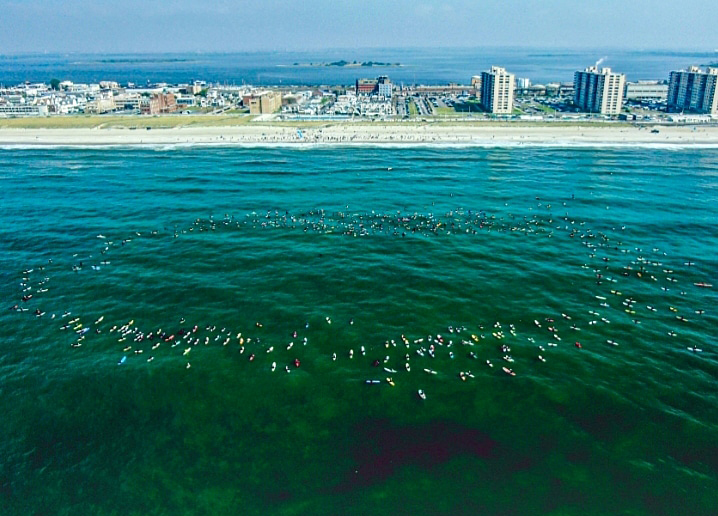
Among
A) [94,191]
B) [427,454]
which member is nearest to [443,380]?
[427,454]

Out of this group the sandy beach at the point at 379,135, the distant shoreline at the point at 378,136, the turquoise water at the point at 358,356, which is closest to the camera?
the turquoise water at the point at 358,356

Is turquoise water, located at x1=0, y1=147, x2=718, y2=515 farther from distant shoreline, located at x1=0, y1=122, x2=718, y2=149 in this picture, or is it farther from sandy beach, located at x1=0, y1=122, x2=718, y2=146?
sandy beach, located at x1=0, y1=122, x2=718, y2=146

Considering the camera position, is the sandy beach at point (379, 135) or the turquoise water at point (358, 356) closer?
the turquoise water at point (358, 356)

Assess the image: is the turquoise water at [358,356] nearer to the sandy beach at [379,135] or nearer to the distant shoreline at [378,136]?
the distant shoreline at [378,136]

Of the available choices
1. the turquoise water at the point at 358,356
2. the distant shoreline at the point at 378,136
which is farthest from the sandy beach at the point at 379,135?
the turquoise water at the point at 358,356

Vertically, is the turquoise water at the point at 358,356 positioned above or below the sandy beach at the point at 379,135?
below

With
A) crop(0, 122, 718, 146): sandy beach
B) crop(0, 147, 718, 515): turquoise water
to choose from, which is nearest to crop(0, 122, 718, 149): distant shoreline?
crop(0, 122, 718, 146): sandy beach
